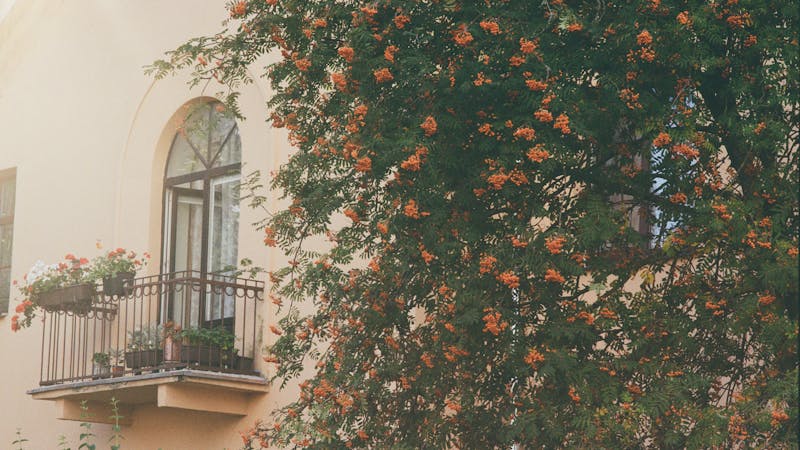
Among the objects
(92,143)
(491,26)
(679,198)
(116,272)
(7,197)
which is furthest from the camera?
(7,197)

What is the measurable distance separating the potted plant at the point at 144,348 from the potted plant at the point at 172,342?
0.43ft

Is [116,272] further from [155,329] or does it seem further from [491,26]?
[491,26]

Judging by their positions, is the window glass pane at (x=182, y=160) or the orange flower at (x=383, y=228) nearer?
the orange flower at (x=383, y=228)

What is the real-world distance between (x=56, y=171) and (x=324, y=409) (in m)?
9.97

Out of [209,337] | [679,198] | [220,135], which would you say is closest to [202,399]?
[209,337]

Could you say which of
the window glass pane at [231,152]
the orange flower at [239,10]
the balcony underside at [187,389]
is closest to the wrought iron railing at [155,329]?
the balcony underside at [187,389]

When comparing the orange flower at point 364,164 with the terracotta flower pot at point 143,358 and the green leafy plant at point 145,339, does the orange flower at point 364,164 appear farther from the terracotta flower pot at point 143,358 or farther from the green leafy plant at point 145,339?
the green leafy plant at point 145,339

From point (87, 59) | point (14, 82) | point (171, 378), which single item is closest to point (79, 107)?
point (87, 59)

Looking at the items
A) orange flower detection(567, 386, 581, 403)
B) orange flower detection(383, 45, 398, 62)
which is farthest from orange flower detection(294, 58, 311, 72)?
orange flower detection(567, 386, 581, 403)

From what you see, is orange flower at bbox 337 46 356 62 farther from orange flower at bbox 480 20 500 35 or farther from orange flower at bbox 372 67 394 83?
orange flower at bbox 480 20 500 35

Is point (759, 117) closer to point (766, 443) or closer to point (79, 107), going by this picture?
point (766, 443)

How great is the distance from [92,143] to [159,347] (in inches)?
148

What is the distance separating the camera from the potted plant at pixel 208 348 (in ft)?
49.7

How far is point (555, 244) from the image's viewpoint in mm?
8680
